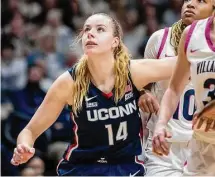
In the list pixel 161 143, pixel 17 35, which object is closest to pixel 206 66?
pixel 161 143

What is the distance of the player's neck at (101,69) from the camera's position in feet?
15.2

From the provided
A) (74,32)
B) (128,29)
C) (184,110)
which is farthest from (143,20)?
(184,110)

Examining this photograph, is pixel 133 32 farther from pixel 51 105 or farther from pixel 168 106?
pixel 168 106

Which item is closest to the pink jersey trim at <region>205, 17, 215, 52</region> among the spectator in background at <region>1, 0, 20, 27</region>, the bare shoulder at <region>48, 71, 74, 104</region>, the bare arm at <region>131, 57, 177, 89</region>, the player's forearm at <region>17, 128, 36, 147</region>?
the bare arm at <region>131, 57, 177, 89</region>

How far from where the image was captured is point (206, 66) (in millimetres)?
3771

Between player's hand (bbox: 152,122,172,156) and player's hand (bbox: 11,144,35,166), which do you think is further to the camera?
player's hand (bbox: 11,144,35,166)

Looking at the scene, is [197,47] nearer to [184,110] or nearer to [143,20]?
[184,110]

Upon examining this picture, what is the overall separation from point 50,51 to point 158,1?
2.03 metres

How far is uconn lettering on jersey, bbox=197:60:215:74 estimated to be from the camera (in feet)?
12.3

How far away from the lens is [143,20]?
9.91m

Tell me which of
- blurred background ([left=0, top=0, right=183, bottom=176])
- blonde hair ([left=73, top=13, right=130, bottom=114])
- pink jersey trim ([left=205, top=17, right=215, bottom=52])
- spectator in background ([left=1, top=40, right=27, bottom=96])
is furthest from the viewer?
spectator in background ([left=1, top=40, right=27, bottom=96])

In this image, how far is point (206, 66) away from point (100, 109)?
0.98 m

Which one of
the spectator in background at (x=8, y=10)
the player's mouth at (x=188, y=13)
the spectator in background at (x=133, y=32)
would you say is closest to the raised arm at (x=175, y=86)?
the player's mouth at (x=188, y=13)

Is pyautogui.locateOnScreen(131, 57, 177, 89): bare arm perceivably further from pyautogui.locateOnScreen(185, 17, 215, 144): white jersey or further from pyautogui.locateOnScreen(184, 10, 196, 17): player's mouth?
pyautogui.locateOnScreen(185, 17, 215, 144): white jersey
